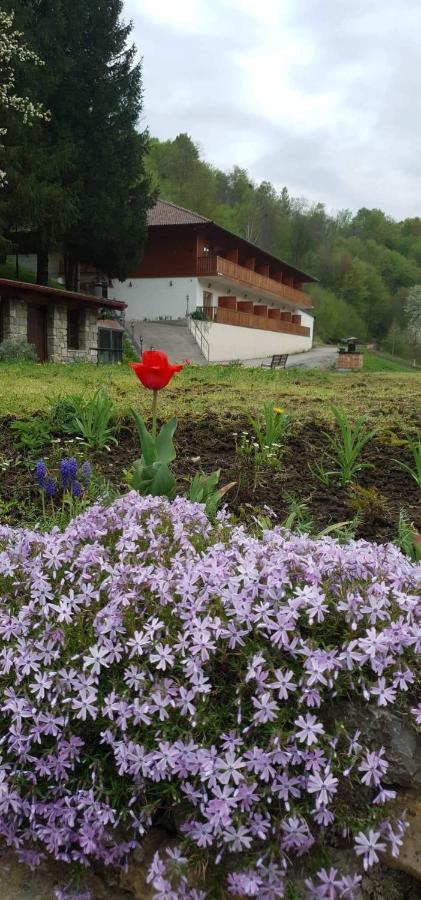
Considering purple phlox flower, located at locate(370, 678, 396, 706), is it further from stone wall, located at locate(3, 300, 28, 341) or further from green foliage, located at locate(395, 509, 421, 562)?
stone wall, located at locate(3, 300, 28, 341)

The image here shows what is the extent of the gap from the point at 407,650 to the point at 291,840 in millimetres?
408

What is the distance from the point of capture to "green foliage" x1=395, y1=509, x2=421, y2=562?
2.11 m

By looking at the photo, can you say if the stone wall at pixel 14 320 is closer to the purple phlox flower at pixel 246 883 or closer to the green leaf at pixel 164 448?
the green leaf at pixel 164 448

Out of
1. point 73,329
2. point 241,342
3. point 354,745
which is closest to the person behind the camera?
point 354,745

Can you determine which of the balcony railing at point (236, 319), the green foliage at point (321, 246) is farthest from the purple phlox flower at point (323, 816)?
the green foliage at point (321, 246)

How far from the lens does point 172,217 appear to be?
29.2 meters

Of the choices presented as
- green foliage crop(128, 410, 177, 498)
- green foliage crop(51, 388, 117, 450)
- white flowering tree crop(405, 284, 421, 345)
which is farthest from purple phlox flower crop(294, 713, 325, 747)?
white flowering tree crop(405, 284, 421, 345)

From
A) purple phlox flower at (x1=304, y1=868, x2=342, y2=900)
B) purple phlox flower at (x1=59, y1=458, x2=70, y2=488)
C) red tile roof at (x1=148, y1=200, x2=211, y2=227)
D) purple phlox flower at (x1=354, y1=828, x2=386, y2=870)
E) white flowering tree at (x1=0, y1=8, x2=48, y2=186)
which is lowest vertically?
purple phlox flower at (x1=304, y1=868, x2=342, y2=900)

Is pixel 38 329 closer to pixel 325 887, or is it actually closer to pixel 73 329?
pixel 73 329

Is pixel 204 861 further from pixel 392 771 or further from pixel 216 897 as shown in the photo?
pixel 392 771

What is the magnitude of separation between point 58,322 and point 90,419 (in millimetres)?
15886

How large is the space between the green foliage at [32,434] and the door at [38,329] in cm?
1492

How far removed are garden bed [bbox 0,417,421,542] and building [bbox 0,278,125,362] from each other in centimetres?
1338

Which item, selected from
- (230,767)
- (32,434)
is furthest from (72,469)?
(230,767)
